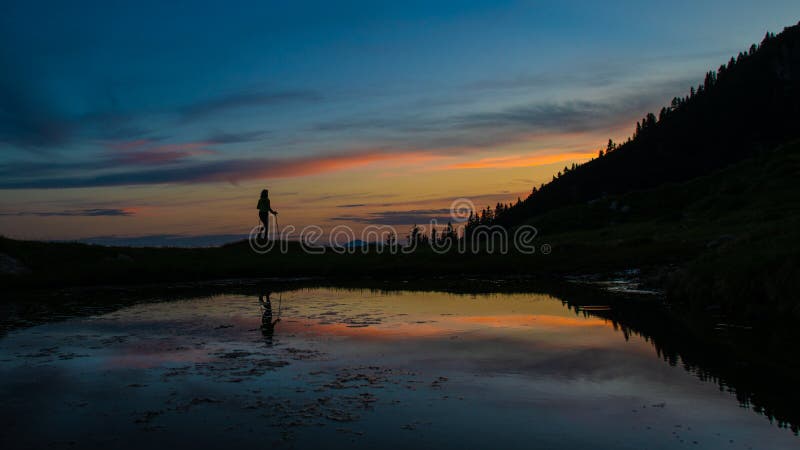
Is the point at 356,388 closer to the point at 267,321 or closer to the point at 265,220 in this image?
the point at 267,321

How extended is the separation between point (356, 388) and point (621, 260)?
3266cm

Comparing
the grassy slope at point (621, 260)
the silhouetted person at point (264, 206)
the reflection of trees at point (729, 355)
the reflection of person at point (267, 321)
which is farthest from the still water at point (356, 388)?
the silhouetted person at point (264, 206)

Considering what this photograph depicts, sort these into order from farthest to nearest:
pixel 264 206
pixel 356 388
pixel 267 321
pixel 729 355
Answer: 1. pixel 264 206
2. pixel 267 321
3. pixel 729 355
4. pixel 356 388

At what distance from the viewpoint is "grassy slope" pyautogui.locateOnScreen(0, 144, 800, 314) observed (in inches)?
818

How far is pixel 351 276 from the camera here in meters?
37.8

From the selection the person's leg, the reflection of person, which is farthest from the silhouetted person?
the reflection of person

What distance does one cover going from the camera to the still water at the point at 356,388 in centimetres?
918

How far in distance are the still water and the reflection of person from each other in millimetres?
188

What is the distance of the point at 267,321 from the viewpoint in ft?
65.5

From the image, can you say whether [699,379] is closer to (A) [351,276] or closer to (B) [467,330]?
(B) [467,330]

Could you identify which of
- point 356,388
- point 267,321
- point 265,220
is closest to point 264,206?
point 265,220

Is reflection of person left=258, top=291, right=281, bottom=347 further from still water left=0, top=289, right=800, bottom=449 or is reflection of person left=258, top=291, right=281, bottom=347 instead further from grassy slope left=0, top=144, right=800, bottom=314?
grassy slope left=0, top=144, right=800, bottom=314

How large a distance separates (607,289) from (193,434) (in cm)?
2441

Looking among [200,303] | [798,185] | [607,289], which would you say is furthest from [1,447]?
[798,185]
